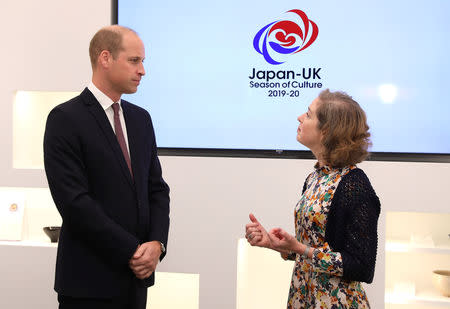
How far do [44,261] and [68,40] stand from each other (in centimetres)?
141

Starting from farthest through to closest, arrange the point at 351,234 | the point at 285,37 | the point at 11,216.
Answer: the point at 11,216 → the point at 285,37 → the point at 351,234

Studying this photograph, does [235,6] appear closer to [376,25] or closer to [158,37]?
[158,37]

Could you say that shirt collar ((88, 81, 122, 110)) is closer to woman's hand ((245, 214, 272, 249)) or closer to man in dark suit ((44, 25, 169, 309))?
man in dark suit ((44, 25, 169, 309))

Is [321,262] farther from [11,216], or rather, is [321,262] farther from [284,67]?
[11,216]

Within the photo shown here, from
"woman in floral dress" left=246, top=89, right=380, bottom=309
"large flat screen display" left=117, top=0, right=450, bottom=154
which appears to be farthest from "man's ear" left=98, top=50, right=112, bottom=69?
"large flat screen display" left=117, top=0, right=450, bottom=154

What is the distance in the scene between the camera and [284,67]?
10.9ft

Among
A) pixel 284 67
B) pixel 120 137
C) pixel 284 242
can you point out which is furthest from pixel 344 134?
pixel 284 67

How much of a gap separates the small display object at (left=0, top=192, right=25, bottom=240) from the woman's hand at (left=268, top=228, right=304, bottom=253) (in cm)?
234

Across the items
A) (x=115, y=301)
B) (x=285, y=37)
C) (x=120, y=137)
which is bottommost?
(x=115, y=301)

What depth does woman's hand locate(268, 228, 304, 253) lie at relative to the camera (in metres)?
1.81

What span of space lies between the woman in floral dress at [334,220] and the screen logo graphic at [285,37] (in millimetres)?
1416

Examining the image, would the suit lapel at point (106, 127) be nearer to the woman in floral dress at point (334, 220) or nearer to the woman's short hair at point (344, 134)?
the woman in floral dress at point (334, 220)

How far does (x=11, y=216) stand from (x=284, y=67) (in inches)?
80.7

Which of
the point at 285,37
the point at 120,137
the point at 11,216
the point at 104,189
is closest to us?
the point at 104,189
